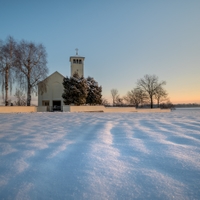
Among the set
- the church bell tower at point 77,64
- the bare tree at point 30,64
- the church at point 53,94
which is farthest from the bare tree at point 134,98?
the bare tree at point 30,64

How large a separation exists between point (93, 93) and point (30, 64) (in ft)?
31.7

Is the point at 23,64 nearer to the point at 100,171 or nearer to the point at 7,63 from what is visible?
the point at 7,63

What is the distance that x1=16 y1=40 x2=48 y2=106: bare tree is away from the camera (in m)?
19.1

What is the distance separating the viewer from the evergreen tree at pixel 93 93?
24.4 m

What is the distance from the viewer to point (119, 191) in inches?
57.2

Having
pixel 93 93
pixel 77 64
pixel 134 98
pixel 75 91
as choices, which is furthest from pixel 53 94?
pixel 134 98

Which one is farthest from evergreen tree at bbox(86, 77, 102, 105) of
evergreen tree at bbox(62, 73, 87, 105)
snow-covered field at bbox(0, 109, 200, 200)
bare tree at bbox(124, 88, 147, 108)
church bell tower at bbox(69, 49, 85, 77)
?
bare tree at bbox(124, 88, 147, 108)

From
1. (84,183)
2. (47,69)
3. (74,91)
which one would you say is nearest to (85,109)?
(74,91)

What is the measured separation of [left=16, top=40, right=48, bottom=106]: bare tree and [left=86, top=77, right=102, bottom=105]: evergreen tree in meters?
7.20

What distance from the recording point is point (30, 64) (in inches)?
774

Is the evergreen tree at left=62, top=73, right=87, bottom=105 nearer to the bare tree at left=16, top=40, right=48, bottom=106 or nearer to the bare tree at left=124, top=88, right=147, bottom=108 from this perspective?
the bare tree at left=16, top=40, right=48, bottom=106

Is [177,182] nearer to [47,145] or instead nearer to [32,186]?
[32,186]

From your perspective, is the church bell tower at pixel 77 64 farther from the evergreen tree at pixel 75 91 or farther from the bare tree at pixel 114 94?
the bare tree at pixel 114 94

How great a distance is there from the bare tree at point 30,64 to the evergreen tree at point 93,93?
720cm
